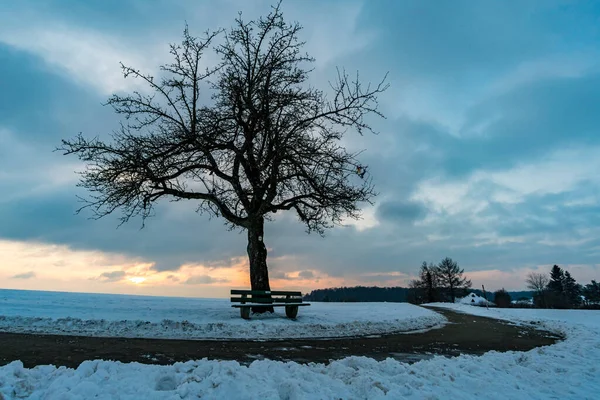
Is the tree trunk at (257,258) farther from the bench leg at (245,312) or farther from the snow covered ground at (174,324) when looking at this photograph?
the bench leg at (245,312)

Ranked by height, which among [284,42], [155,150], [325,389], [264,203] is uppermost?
[284,42]

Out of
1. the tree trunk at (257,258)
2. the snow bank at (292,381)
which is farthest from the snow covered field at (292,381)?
the tree trunk at (257,258)

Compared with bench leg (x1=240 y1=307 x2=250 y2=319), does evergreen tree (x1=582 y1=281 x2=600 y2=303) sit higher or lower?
lower

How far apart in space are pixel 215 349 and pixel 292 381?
13.5ft

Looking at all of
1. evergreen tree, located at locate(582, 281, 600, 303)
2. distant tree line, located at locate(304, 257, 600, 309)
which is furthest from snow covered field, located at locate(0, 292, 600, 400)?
evergreen tree, located at locate(582, 281, 600, 303)

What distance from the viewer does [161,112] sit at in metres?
17.2

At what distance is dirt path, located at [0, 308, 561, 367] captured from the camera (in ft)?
23.5

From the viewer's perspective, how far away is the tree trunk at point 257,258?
17094mm

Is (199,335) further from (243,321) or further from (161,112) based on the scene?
(161,112)

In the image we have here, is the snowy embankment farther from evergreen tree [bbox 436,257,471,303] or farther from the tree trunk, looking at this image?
evergreen tree [bbox 436,257,471,303]

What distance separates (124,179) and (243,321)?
7840 mm

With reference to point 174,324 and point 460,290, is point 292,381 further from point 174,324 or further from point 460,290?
point 460,290

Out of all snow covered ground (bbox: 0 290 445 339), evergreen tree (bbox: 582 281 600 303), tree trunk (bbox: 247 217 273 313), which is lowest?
evergreen tree (bbox: 582 281 600 303)

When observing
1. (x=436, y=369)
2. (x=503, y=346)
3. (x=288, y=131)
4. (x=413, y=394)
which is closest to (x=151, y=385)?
(x=413, y=394)
